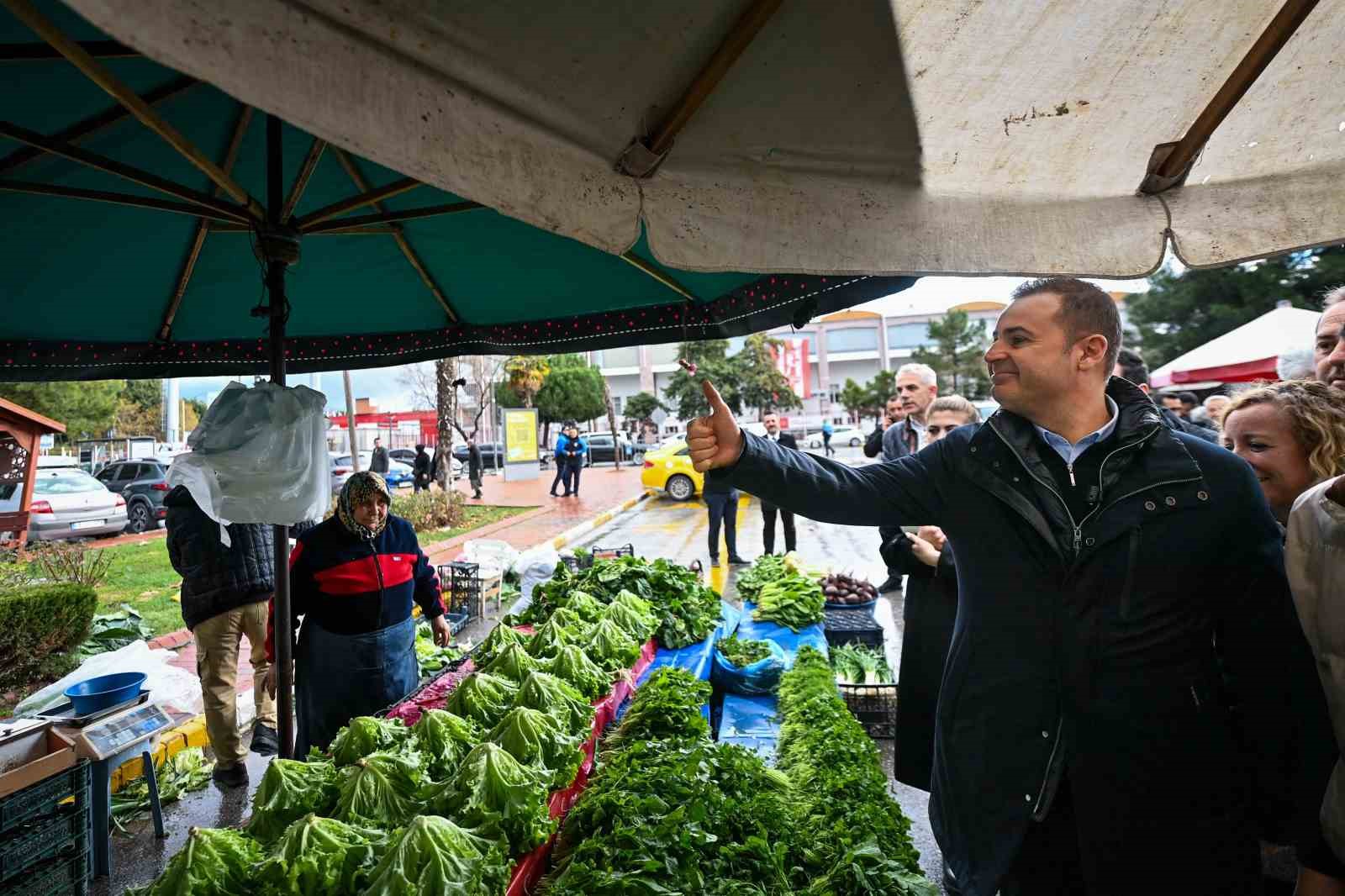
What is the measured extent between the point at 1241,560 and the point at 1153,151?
1.22m

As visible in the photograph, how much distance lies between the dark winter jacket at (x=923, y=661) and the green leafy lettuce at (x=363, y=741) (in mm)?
2347

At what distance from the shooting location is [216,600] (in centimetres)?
464

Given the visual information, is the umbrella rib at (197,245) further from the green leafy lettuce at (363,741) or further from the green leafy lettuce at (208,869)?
the green leafy lettuce at (208,869)

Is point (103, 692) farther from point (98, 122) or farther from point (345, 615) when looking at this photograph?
point (98, 122)

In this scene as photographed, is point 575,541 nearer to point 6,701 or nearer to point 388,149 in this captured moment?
point 6,701

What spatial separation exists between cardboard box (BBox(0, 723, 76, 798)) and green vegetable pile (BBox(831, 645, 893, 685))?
457 cm

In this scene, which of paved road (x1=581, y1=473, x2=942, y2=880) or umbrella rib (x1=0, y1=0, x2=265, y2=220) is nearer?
umbrella rib (x1=0, y1=0, x2=265, y2=220)

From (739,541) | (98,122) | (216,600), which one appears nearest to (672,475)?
(739,541)

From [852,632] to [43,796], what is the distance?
530 cm

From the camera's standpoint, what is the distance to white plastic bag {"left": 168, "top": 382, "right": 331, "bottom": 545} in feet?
10.8

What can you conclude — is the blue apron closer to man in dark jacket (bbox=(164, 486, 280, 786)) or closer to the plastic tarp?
man in dark jacket (bbox=(164, 486, 280, 786))

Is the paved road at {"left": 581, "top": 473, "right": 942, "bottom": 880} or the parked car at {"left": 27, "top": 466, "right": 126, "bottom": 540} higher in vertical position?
the parked car at {"left": 27, "top": 466, "right": 126, "bottom": 540}

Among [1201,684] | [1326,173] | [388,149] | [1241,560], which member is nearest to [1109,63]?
[1326,173]

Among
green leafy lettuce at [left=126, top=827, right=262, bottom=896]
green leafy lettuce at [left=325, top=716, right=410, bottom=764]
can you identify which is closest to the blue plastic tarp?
green leafy lettuce at [left=325, top=716, right=410, bottom=764]
